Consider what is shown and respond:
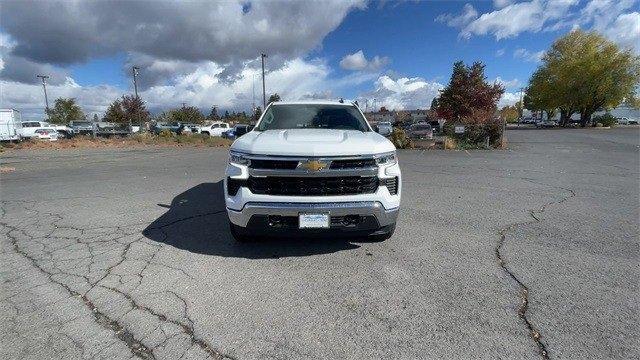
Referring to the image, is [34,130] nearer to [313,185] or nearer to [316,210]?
[313,185]

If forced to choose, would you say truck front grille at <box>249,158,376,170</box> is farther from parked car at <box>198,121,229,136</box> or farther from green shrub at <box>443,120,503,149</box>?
parked car at <box>198,121,229,136</box>

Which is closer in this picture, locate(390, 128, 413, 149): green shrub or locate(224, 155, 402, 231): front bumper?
locate(224, 155, 402, 231): front bumper

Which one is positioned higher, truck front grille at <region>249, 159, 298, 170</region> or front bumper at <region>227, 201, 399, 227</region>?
truck front grille at <region>249, 159, 298, 170</region>

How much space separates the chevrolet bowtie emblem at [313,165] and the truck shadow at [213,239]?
36.0 inches

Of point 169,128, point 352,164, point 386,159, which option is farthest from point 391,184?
point 169,128

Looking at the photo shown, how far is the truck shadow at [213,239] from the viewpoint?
407 centimetres

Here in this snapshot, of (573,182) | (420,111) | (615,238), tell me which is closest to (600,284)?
(615,238)

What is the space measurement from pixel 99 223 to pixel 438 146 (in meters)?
15.8

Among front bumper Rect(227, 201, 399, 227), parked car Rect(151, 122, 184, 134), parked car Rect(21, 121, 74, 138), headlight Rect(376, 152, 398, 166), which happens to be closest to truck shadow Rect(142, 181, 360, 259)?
front bumper Rect(227, 201, 399, 227)

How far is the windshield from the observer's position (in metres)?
5.14

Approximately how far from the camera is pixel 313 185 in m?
3.56

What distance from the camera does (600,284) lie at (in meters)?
3.25

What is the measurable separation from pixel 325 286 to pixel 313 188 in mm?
961

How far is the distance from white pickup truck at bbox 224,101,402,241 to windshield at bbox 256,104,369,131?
55.0 inches
